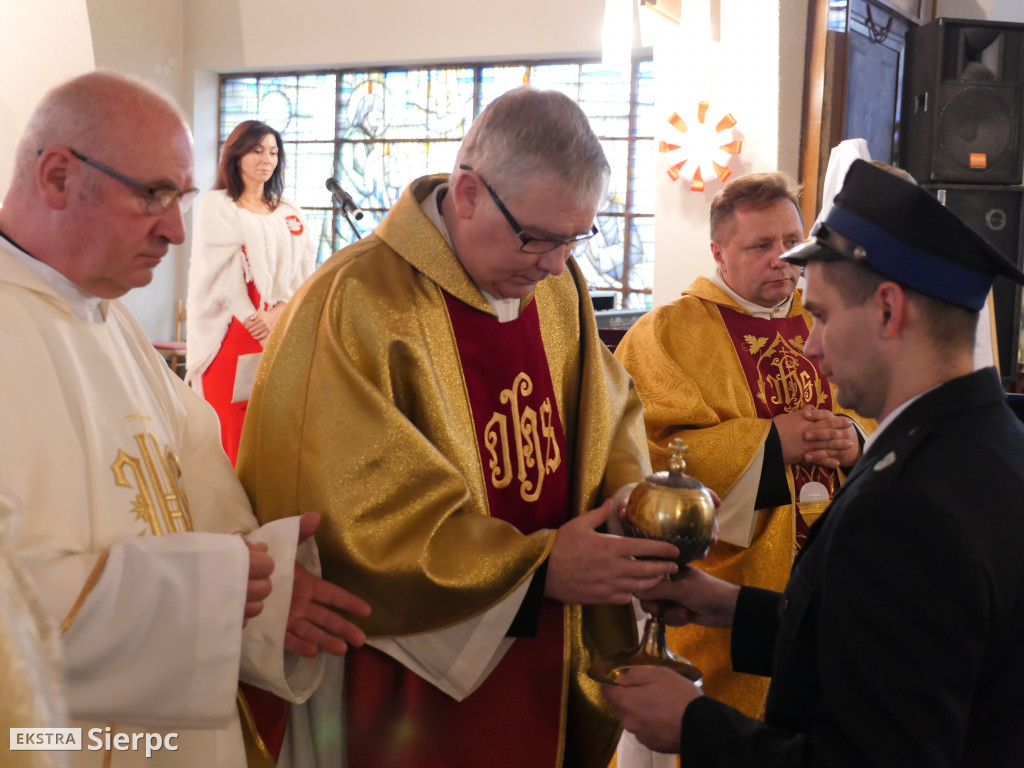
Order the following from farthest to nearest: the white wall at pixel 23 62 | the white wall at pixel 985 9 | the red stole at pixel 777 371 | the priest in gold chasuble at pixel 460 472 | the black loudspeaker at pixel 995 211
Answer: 1. the white wall at pixel 23 62
2. the white wall at pixel 985 9
3. the black loudspeaker at pixel 995 211
4. the red stole at pixel 777 371
5. the priest in gold chasuble at pixel 460 472

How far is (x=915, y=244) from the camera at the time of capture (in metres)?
1.59

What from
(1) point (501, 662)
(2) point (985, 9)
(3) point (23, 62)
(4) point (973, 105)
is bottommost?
(1) point (501, 662)

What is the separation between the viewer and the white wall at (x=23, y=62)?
9.56 meters

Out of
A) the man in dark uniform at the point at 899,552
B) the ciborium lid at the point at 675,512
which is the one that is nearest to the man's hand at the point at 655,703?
the man in dark uniform at the point at 899,552

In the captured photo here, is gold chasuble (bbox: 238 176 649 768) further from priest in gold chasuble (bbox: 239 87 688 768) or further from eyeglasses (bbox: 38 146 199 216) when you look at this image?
eyeglasses (bbox: 38 146 199 216)

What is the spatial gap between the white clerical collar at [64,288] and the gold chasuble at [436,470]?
372 mm

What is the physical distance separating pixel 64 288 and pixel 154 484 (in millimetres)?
402

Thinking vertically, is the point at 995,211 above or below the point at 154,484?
above

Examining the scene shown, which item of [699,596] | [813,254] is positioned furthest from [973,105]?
[813,254]

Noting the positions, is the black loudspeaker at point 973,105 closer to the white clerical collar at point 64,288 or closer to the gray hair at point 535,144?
the gray hair at point 535,144

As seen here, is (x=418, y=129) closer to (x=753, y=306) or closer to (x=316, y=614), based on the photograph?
(x=753, y=306)

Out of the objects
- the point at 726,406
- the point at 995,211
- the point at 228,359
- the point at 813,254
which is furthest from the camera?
the point at 995,211

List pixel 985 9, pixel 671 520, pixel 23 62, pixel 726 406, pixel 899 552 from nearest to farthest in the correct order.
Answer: pixel 899 552 < pixel 671 520 < pixel 726 406 < pixel 985 9 < pixel 23 62

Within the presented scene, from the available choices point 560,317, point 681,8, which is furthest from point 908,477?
point 681,8
